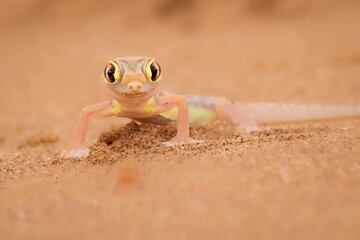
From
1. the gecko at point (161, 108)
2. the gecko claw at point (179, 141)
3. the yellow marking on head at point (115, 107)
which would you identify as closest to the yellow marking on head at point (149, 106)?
the gecko at point (161, 108)

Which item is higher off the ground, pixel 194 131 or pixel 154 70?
pixel 154 70

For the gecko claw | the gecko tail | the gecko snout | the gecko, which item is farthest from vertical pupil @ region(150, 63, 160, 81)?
the gecko tail

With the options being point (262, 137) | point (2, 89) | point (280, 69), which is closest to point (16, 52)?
point (2, 89)

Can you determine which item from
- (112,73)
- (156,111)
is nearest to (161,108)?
(156,111)

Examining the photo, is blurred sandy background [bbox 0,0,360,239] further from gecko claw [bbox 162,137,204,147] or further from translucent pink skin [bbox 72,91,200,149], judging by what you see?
translucent pink skin [bbox 72,91,200,149]

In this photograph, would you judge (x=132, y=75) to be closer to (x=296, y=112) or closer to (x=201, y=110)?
(x=201, y=110)

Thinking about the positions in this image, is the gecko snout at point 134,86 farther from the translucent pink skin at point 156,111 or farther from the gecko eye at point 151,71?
the translucent pink skin at point 156,111
